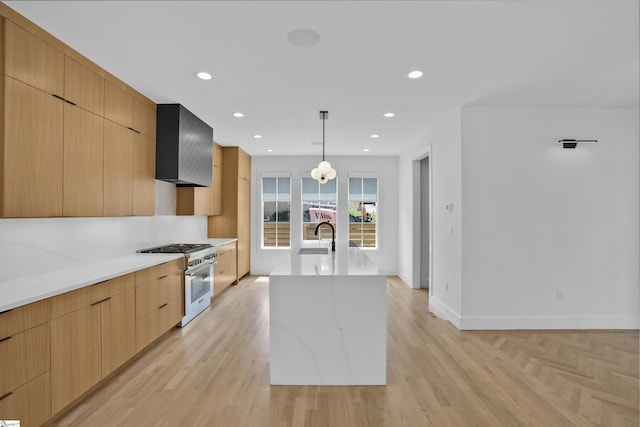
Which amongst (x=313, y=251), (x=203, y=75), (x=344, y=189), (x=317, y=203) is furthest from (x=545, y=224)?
(x=317, y=203)

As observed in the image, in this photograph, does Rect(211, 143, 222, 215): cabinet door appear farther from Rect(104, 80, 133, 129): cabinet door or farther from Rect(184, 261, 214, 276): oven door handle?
Rect(104, 80, 133, 129): cabinet door

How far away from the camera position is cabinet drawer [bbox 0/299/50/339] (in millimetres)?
1676

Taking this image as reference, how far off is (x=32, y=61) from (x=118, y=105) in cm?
94

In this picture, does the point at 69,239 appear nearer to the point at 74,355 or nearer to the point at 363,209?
the point at 74,355

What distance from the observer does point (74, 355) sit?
7.07 ft

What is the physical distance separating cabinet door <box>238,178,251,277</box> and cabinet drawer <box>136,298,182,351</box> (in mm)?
2485

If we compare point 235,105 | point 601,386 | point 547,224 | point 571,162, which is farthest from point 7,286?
point 571,162

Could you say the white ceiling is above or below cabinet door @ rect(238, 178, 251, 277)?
above

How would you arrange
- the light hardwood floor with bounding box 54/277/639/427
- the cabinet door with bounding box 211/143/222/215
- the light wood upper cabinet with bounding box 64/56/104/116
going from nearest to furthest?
the light hardwood floor with bounding box 54/277/639/427
the light wood upper cabinet with bounding box 64/56/104/116
the cabinet door with bounding box 211/143/222/215

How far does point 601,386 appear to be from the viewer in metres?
2.55

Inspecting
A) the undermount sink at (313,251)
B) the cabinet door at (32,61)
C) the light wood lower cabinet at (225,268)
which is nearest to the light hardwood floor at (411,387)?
the undermount sink at (313,251)

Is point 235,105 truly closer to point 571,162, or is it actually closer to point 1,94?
point 1,94

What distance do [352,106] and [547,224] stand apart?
2770 millimetres

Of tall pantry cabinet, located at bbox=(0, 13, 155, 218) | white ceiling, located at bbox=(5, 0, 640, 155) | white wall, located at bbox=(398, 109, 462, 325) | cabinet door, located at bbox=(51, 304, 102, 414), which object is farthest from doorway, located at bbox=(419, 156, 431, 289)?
cabinet door, located at bbox=(51, 304, 102, 414)
